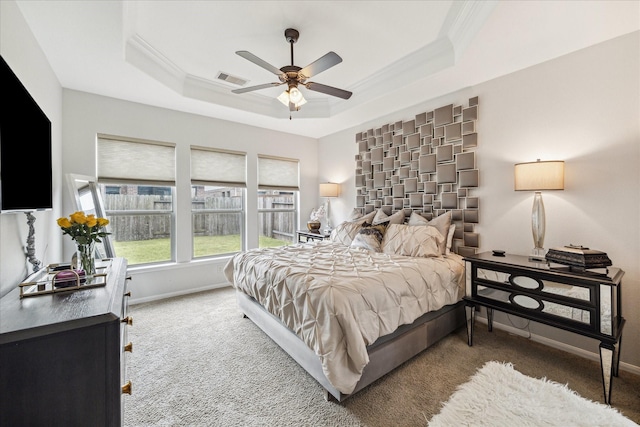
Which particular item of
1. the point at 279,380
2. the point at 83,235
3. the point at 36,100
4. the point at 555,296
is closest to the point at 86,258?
the point at 83,235

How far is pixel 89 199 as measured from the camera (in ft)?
10.2

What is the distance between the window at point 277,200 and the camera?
4.96 m

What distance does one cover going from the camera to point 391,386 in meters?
1.99

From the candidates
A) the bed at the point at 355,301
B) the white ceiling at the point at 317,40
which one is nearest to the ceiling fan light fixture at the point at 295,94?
the white ceiling at the point at 317,40

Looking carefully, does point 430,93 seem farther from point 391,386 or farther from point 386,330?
point 391,386

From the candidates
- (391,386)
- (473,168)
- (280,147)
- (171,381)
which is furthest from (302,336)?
(280,147)

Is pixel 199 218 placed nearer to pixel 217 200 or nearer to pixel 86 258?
pixel 217 200

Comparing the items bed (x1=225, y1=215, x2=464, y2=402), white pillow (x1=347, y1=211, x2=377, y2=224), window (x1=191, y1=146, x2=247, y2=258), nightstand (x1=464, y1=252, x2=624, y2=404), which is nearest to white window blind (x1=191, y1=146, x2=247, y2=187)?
window (x1=191, y1=146, x2=247, y2=258)

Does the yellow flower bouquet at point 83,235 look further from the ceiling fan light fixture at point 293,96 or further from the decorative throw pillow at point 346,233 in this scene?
the decorative throw pillow at point 346,233

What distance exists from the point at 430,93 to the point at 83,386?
3.91 meters

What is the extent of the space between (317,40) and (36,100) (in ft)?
8.18

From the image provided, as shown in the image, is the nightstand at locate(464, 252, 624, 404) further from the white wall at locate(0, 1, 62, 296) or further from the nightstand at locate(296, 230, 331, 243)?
the white wall at locate(0, 1, 62, 296)

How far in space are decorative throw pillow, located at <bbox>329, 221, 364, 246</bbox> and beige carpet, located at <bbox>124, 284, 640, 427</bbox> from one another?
5.28 feet

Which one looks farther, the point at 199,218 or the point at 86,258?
the point at 199,218
